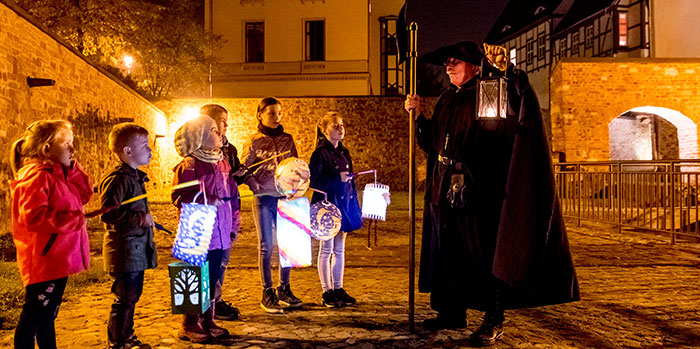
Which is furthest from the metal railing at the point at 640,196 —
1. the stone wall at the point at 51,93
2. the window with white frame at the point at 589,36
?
the window with white frame at the point at 589,36

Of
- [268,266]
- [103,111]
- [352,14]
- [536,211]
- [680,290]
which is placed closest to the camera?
[536,211]

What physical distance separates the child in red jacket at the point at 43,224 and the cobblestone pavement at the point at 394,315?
740 millimetres

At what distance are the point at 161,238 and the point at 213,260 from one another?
5.66 m

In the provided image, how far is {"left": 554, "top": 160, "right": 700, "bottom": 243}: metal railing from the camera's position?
27.2ft

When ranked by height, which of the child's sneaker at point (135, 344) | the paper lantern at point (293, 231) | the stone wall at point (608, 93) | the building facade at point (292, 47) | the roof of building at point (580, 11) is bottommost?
the child's sneaker at point (135, 344)

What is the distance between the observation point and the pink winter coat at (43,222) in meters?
2.73

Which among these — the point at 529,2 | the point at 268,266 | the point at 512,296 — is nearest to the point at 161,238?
the point at 268,266

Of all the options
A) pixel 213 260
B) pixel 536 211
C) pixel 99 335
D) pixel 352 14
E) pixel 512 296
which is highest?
pixel 352 14

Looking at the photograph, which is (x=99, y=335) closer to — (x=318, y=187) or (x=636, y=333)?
(x=318, y=187)

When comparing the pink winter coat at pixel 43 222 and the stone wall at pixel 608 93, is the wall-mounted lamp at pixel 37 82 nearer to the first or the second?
the pink winter coat at pixel 43 222

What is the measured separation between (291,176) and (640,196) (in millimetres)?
7723

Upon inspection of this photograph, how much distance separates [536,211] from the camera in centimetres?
339

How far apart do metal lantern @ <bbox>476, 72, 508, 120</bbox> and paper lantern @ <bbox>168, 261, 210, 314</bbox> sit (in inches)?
83.8

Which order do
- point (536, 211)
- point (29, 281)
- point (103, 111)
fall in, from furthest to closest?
point (103, 111) → point (536, 211) → point (29, 281)
